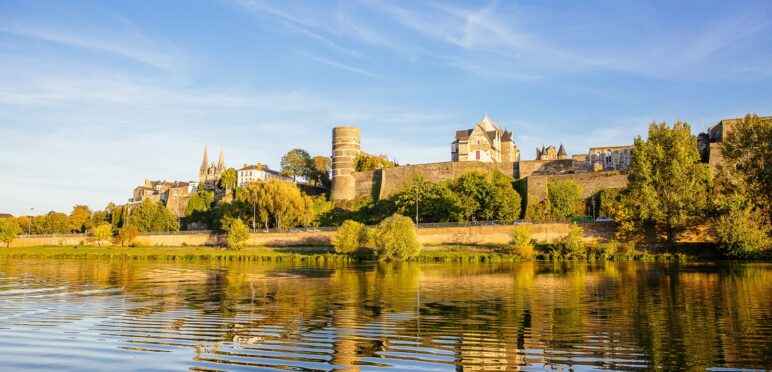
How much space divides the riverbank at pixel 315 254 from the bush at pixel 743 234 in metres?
3.45

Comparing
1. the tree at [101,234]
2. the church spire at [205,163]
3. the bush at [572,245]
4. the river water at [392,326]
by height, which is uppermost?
the church spire at [205,163]

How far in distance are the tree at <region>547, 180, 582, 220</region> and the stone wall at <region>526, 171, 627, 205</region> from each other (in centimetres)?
116

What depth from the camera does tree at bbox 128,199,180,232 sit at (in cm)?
8975

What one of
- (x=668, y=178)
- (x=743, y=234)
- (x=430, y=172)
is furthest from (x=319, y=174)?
(x=743, y=234)

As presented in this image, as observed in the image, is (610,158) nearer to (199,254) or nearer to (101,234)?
(199,254)

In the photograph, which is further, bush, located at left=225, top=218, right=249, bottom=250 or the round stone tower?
the round stone tower

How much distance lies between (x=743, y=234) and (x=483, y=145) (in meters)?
46.1

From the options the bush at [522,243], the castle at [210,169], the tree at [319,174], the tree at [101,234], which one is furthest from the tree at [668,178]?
the castle at [210,169]

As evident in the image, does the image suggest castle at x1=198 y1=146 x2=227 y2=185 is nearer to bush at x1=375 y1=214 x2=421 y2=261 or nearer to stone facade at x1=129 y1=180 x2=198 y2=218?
stone facade at x1=129 y1=180 x2=198 y2=218

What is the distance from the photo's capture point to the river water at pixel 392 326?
36.4 feet

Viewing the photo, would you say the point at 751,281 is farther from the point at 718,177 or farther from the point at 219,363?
the point at 718,177

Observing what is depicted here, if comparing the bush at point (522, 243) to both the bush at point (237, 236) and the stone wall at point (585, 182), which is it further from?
the bush at point (237, 236)

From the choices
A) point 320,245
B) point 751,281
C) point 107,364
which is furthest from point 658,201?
point 107,364

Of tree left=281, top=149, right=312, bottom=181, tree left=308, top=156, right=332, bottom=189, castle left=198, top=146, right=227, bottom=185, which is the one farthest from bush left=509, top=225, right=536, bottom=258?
castle left=198, top=146, right=227, bottom=185
